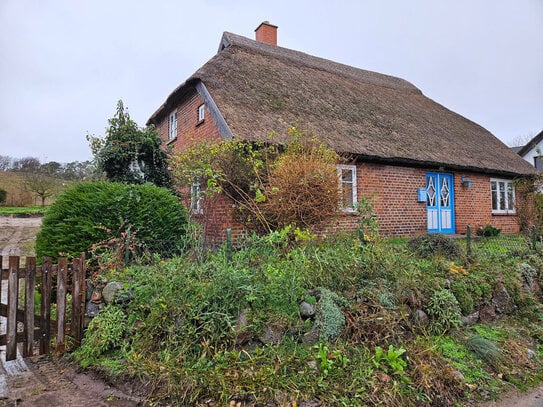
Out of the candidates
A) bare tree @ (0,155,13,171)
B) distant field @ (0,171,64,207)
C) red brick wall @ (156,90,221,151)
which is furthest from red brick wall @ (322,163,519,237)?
bare tree @ (0,155,13,171)

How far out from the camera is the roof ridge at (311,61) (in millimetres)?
13438

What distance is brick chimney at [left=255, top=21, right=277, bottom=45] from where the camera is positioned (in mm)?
16203

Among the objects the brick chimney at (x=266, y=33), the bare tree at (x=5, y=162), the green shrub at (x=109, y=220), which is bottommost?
the green shrub at (x=109, y=220)

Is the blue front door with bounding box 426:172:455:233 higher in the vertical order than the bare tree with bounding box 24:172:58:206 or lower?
lower

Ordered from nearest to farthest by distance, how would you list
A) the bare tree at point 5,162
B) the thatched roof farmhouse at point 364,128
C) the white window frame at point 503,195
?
the thatched roof farmhouse at point 364,128 → the white window frame at point 503,195 → the bare tree at point 5,162

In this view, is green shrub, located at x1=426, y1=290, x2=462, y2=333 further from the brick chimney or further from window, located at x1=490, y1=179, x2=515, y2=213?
the brick chimney

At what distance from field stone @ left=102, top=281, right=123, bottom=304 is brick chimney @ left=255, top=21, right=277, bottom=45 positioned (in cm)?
1456

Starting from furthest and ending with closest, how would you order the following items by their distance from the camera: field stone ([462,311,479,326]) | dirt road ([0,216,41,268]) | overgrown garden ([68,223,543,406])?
dirt road ([0,216,41,268]), field stone ([462,311,479,326]), overgrown garden ([68,223,543,406])

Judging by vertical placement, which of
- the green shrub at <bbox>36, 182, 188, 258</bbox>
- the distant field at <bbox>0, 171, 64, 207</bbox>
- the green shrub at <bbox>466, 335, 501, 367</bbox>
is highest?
the distant field at <bbox>0, 171, 64, 207</bbox>

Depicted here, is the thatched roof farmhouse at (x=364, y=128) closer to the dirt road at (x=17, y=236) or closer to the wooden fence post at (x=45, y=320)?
the wooden fence post at (x=45, y=320)

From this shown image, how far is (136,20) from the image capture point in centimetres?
1061

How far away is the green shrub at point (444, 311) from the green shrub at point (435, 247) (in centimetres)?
152

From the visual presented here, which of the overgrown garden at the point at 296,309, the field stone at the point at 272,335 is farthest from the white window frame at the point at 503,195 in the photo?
the field stone at the point at 272,335

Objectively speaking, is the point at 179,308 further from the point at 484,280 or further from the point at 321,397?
the point at 484,280
